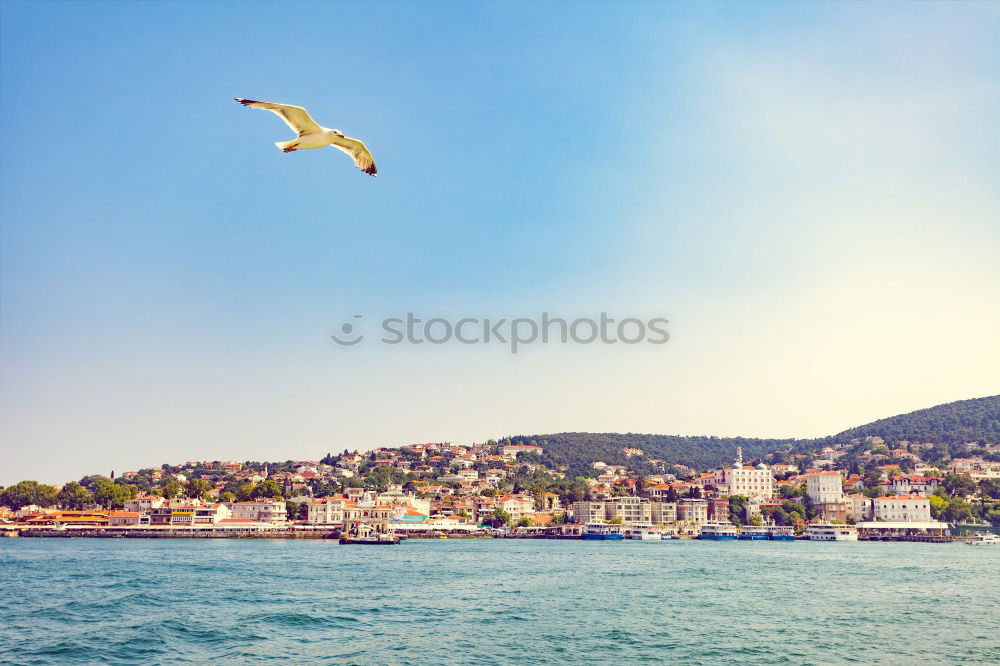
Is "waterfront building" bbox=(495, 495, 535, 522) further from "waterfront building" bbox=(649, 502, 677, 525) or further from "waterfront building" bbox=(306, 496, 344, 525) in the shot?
"waterfront building" bbox=(306, 496, 344, 525)

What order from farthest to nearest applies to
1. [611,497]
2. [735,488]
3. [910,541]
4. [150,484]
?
1. [150,484]
2. [735,488]
3. [611,497]
4. [910,541]

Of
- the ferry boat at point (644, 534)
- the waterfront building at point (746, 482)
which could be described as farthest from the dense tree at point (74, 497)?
the waterfront building at point (746, 482)

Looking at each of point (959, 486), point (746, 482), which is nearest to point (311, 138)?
point (959, 486)

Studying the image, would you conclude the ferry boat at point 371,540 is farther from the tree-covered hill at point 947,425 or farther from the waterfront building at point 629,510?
the tree-covered hill at point 947,425

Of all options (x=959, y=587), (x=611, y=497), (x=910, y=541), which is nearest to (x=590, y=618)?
(x=959, y=587)

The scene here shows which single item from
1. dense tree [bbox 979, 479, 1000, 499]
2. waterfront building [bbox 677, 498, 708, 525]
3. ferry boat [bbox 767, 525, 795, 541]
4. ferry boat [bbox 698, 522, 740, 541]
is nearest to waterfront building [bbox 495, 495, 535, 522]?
waterfront building [bbox 677, 498, 708, 525]

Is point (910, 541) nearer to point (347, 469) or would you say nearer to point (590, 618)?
point (590, 618)

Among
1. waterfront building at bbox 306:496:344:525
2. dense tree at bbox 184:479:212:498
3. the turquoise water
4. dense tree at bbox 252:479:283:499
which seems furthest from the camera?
dense tree at bbox 184:479:212:498
